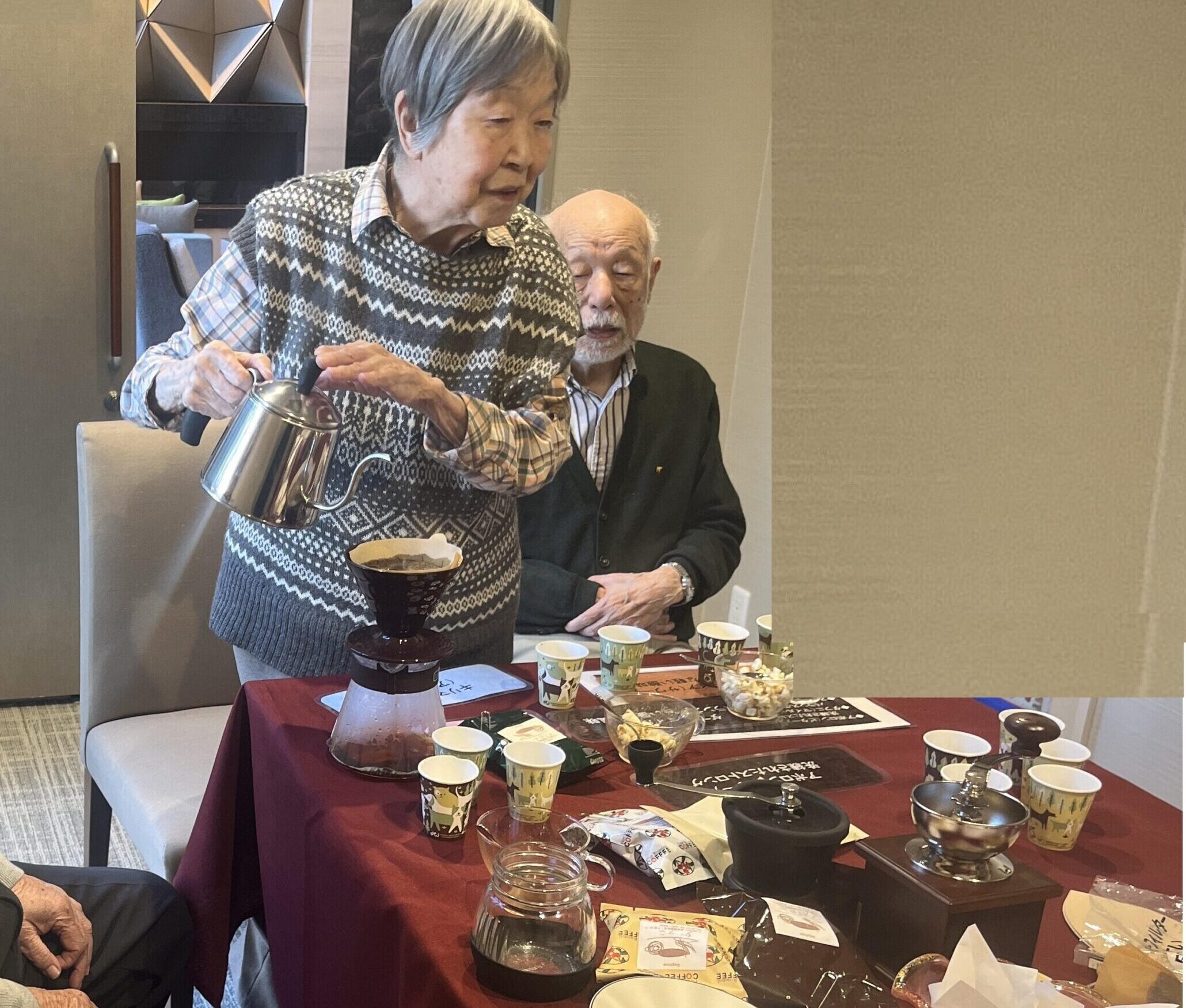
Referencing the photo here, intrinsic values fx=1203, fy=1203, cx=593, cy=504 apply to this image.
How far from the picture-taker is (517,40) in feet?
5.03

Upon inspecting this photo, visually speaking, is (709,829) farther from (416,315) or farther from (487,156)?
(487,156)

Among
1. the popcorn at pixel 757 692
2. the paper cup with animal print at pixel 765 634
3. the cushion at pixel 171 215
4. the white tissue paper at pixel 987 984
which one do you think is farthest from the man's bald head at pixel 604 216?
the white tissue paper at pixel 987 984

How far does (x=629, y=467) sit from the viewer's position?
89.3 inches

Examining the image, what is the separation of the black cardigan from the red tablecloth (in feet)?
2.11

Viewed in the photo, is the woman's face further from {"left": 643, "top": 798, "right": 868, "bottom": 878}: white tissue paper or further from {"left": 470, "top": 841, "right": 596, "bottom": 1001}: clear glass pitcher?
{"left": 470, "top": 841, "right": 596, "bottom": 1001}: clear glass pitcher

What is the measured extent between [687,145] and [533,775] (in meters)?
2.37

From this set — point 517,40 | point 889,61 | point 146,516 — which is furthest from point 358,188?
point 889,61

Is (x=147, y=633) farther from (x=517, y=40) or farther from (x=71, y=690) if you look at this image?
(x=71, y=690)

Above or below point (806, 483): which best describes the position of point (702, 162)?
above

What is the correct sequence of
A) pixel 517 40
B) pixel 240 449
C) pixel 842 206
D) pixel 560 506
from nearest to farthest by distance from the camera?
pixel 842 206
pixel 240 449
pixel 517 40
pixel 560 506

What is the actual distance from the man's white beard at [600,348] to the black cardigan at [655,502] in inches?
2.8

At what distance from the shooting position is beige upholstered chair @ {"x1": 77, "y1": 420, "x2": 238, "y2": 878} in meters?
1.92

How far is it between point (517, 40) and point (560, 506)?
921 mm

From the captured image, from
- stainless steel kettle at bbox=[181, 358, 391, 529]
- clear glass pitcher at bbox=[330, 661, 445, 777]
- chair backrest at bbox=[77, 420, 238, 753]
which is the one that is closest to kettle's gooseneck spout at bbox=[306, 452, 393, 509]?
stainless steel kettle at bbox=[181, 358, 391, 529]
